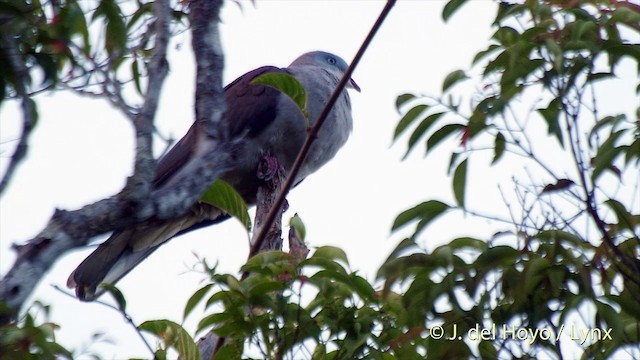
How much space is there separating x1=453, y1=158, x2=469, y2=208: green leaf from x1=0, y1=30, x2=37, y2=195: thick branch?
37.2 inches

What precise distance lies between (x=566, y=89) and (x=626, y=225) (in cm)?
36

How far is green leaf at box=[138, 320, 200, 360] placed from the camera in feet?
6.79

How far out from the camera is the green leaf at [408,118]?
2.16 meters

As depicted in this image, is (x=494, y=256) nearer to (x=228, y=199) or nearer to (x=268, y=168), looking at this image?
(x=228, y=199)

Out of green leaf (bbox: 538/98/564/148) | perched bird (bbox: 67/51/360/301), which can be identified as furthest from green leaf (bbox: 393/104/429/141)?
perched bird (bbox: 67/51/360/301)

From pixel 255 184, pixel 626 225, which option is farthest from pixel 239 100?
pixel 626 225

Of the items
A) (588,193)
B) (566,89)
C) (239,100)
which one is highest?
(239,100)

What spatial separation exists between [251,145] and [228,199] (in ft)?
7.60

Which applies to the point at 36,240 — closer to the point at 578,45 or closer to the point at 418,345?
the point at 418,345

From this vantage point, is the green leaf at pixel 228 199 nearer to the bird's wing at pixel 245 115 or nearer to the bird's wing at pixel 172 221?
the bird's wing at pixel 172 221

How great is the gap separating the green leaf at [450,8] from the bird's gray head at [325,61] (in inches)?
122

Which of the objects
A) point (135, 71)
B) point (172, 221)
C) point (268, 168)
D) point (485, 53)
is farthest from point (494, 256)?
point (268, 168)

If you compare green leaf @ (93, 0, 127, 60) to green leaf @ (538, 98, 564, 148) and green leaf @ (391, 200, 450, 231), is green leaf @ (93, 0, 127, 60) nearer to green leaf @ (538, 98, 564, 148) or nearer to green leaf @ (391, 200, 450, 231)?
green leaf @ (391, 200, 450, 231)

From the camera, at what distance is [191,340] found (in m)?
2.11
